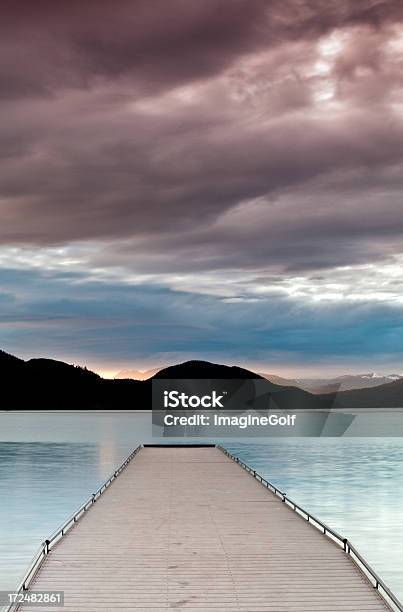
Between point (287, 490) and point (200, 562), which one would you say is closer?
point (200, 562)

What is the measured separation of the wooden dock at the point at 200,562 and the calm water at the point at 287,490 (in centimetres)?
435

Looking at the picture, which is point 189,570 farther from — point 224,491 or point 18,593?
point 224,491

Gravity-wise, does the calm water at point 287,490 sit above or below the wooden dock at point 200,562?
below

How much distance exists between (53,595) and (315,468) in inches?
2727

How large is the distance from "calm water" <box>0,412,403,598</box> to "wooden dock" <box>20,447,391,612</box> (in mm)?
4351

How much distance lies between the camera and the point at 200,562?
2694 cm

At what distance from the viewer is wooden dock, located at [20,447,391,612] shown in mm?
22391

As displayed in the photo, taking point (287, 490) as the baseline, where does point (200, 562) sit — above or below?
above

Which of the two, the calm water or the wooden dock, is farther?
the calm water

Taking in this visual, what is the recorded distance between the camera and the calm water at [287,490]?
1574 inches

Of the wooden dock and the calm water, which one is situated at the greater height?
the wooden dock

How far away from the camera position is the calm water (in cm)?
3997

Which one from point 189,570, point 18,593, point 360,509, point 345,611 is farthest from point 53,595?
point 360,509

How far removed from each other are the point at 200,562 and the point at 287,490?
41114mm
